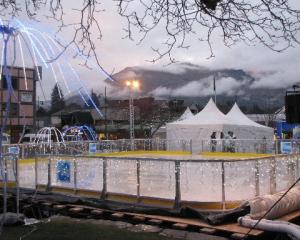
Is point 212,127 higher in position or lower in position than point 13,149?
higher

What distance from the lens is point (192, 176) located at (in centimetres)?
1035

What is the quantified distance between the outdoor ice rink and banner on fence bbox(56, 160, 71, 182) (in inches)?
3.7

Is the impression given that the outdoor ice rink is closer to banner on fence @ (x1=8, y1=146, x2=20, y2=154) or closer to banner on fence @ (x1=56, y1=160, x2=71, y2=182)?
banner on fence @ (x1=56, y1=160, x2=71, y2=182)

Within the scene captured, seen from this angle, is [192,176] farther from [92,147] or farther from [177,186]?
[92,147]

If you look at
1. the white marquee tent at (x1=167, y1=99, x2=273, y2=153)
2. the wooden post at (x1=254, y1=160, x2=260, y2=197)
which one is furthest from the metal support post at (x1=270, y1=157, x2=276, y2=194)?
the white marquee tent at (x1=167, y1=99, x2=273, y2=153)

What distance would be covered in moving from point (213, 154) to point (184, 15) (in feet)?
61.2

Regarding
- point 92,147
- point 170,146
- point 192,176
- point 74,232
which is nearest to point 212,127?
point 170,146

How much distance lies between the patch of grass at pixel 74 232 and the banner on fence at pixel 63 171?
2.38 metres

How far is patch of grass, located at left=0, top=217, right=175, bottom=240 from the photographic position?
8.59 m

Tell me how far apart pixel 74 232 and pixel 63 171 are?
3.56 m

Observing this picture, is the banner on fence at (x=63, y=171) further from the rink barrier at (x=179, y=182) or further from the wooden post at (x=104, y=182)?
the wooden post at (x=104, y=182)

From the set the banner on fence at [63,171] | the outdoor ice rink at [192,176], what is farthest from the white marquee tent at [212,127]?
the outdoor ice rink at [192,176]

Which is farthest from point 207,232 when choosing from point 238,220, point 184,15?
point 184,15

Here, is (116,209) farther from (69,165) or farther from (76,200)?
(69,165)
